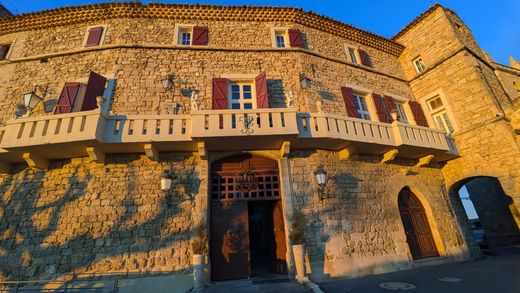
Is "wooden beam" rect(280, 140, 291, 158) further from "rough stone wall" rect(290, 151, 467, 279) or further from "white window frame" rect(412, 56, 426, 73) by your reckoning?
"white window frame" rect(412, 56, 426, 73)

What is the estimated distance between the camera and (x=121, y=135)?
6941 mm

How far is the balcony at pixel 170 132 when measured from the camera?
680 centimetres

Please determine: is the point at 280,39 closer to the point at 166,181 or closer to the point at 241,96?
the point at 241,96

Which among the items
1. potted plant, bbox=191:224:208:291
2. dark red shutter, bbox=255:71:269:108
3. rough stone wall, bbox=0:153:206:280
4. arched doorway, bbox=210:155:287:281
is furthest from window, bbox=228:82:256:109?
potted plant, bbox=191:224:208:291

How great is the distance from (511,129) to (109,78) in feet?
52.8

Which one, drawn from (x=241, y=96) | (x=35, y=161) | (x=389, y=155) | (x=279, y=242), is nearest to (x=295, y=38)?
(x=241, y=96)

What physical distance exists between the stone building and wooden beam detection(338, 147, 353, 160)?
0.07 m

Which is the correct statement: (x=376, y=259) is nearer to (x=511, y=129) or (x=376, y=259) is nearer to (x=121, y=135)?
(x=511, y=129)

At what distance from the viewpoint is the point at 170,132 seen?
715 centimetres

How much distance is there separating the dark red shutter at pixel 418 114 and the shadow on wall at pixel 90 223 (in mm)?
→ 10694

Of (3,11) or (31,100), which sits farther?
(3,11)

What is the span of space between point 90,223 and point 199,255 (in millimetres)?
3559

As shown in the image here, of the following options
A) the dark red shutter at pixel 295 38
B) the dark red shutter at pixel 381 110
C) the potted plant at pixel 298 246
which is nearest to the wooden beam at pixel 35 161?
the potted plant at pixel 298 246

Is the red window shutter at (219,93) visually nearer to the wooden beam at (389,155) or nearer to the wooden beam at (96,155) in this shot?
the wooden beam at (96,155)
